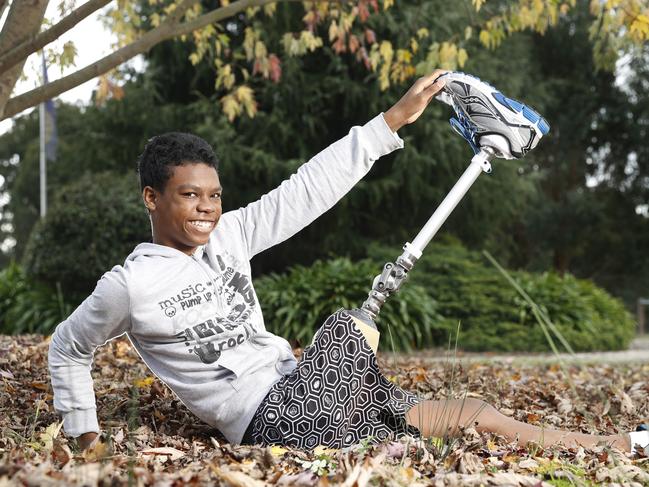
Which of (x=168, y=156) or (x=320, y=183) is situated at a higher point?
(x=168, y=156)

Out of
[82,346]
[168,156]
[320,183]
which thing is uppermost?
[168,156]

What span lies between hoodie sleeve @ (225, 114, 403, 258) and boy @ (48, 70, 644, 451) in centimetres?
20

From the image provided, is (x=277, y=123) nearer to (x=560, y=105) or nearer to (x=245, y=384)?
(x=245, y=384)

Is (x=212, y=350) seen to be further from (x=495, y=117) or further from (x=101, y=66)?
(x=101, y=66)

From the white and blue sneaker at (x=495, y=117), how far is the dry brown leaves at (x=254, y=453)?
33.6 inches

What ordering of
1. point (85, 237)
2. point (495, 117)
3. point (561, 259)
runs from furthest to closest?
1. point (561, 259)
2. point (85, 237)
3. point (495, 117)

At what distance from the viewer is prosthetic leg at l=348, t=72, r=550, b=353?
9.58ft

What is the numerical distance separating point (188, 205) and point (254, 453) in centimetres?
89

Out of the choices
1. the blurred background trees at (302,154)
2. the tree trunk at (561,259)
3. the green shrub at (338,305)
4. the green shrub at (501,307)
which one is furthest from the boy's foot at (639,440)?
the tree trunk at (561,259)

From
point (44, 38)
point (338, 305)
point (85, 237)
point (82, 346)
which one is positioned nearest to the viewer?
point (82, 346)

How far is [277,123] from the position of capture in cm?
1144

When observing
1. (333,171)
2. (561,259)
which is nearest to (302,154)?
(333,171)

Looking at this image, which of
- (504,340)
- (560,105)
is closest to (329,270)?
(504,340)

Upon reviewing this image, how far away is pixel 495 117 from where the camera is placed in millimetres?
2973
